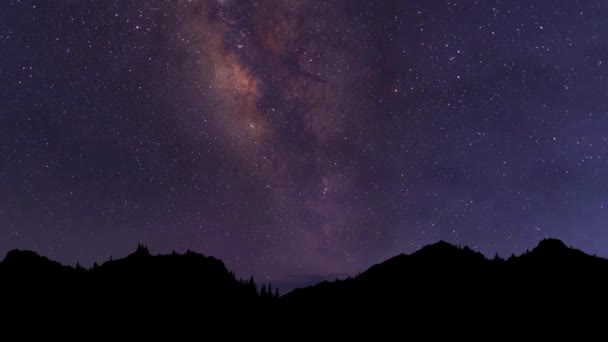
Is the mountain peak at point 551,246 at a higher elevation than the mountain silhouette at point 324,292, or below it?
higher

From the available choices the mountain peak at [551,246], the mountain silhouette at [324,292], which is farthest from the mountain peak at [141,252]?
the mountain peak at [551,246]

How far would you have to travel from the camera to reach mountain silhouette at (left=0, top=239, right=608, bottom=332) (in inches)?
2788

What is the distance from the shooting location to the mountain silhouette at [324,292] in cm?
7081

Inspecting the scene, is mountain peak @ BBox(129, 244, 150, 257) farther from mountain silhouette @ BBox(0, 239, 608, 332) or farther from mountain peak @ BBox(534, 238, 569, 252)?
mountain peak @ BBox(534, 238, 569, 252)

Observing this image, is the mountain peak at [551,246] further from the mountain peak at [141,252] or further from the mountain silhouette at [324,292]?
the mountain peak at [141,252]

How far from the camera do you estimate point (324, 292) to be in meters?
94.9

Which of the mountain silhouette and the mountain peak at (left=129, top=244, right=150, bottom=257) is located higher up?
the mountain peak at (left=129, top=244, right=150, bottom=257)

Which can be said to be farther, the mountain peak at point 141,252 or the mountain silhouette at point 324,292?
the mountain peak at point 141,252

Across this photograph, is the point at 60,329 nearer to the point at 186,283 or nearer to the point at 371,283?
the point at 186,283

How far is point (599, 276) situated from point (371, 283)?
130 feet

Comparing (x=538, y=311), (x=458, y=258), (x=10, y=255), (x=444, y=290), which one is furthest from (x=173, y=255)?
(x=538, y=311)

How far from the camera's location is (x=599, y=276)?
79.4 meters

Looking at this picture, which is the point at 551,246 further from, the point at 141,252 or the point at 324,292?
the point at 141,252

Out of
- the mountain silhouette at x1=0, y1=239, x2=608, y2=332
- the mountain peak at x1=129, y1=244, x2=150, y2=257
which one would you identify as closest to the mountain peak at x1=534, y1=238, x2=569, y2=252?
the mountain silhouette at x1=0, y1=239, x2=608, y2=332
